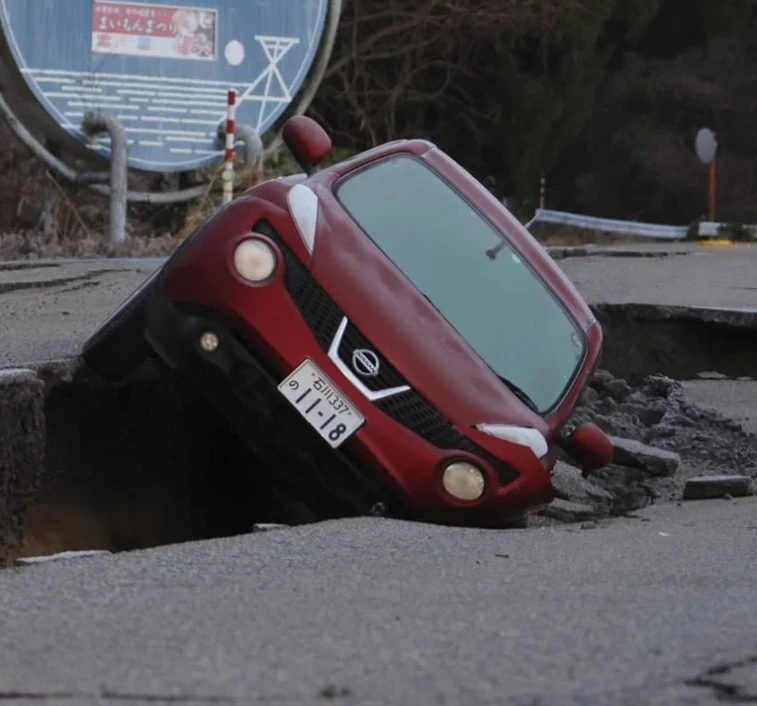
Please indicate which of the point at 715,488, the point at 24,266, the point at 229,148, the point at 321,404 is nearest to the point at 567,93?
the point at 229,148

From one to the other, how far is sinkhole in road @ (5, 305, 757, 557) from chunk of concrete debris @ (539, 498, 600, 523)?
1.04 metres

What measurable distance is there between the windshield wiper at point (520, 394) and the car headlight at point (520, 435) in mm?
173

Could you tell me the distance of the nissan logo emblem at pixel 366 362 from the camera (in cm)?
634

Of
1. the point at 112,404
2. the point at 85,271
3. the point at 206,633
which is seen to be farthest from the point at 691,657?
the point at 85,271

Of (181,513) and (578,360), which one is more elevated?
(578,360)

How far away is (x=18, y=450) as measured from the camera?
6746mm

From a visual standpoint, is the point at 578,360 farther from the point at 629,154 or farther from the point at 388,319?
the point at 629,154

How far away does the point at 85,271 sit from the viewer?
12.6m

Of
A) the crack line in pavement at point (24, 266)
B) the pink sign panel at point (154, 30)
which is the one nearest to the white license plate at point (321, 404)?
the crack line in pavement at point (24, 266)

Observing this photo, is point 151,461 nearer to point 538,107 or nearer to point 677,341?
point 677,341

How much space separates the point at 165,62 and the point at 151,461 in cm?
941

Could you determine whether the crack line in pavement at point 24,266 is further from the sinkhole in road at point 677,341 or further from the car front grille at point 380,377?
the car front grille at point 380,377

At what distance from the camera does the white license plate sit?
626 cm

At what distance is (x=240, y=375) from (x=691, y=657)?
295 centimetres
